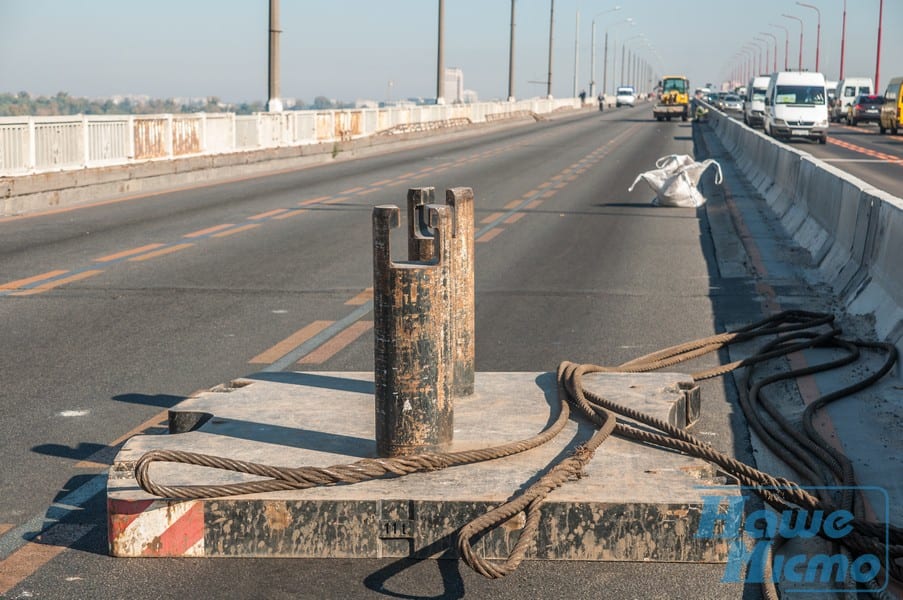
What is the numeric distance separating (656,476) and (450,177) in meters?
23.7

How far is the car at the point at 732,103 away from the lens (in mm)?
114438

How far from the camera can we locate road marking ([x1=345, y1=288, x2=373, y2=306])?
36.3 feet

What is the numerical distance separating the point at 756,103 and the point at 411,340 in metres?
62.7

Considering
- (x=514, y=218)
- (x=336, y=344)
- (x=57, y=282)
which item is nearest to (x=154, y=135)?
(x=514, y=218)

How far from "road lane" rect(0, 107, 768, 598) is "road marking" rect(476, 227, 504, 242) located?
0.08 m

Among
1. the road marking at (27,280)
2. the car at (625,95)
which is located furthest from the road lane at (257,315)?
the car at (625,95)

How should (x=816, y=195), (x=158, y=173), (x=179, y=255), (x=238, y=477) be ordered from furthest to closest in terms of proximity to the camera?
(x=158, y=173) → (x=816, y=195) → (x=179, y=255) → (x=238, y=477)

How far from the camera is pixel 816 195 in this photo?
51.3 ft

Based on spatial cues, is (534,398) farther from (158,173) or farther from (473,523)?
(158,173)

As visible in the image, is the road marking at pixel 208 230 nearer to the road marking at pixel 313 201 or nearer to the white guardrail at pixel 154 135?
the road marking at pixel 313 201

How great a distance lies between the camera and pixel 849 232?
12.1m

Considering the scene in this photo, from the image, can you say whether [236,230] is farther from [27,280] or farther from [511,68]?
[511,68]

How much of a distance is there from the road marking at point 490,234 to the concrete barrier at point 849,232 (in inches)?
149

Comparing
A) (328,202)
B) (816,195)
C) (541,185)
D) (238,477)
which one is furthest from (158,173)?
(238,477)
